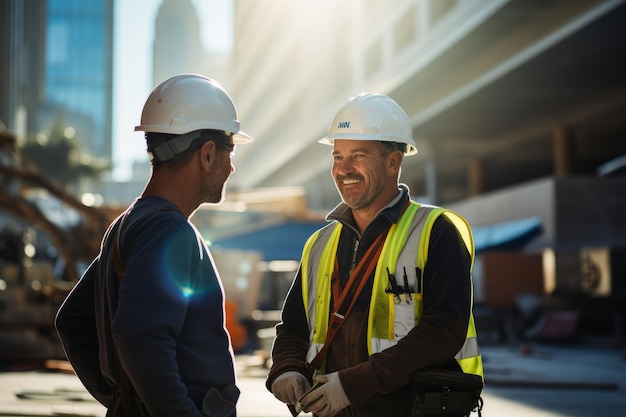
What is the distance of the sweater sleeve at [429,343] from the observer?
4113 millimetres

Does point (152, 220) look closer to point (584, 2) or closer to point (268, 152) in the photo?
point (584, 2)

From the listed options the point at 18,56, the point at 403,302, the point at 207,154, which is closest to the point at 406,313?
the point at 403,302

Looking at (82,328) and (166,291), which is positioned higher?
(166,291)

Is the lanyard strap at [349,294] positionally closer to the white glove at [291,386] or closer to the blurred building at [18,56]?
the white glove at [291,386]

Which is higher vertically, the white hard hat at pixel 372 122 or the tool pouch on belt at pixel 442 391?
the white hard hat at pixel 372 122

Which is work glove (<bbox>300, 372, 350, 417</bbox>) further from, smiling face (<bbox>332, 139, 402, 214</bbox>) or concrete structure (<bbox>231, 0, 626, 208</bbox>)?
concrete structure (<bbox>231, 0, 626, 208</bbox>)

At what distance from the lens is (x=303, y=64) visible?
67812 mm

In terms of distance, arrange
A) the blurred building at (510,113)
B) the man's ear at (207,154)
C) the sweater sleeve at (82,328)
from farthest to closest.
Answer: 1. the blurred building at (510,113)
2. the sweater sleeve at (82,328)
3. the man's ear at (207,154)

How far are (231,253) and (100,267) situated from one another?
2072cm

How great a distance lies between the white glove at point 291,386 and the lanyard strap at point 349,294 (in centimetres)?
10

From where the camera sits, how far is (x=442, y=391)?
165 inches

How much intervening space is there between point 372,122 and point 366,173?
280 mm

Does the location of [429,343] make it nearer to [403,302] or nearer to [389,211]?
[403,302]

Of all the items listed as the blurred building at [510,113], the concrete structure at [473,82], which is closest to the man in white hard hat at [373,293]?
the concrete structure at [473,82]
